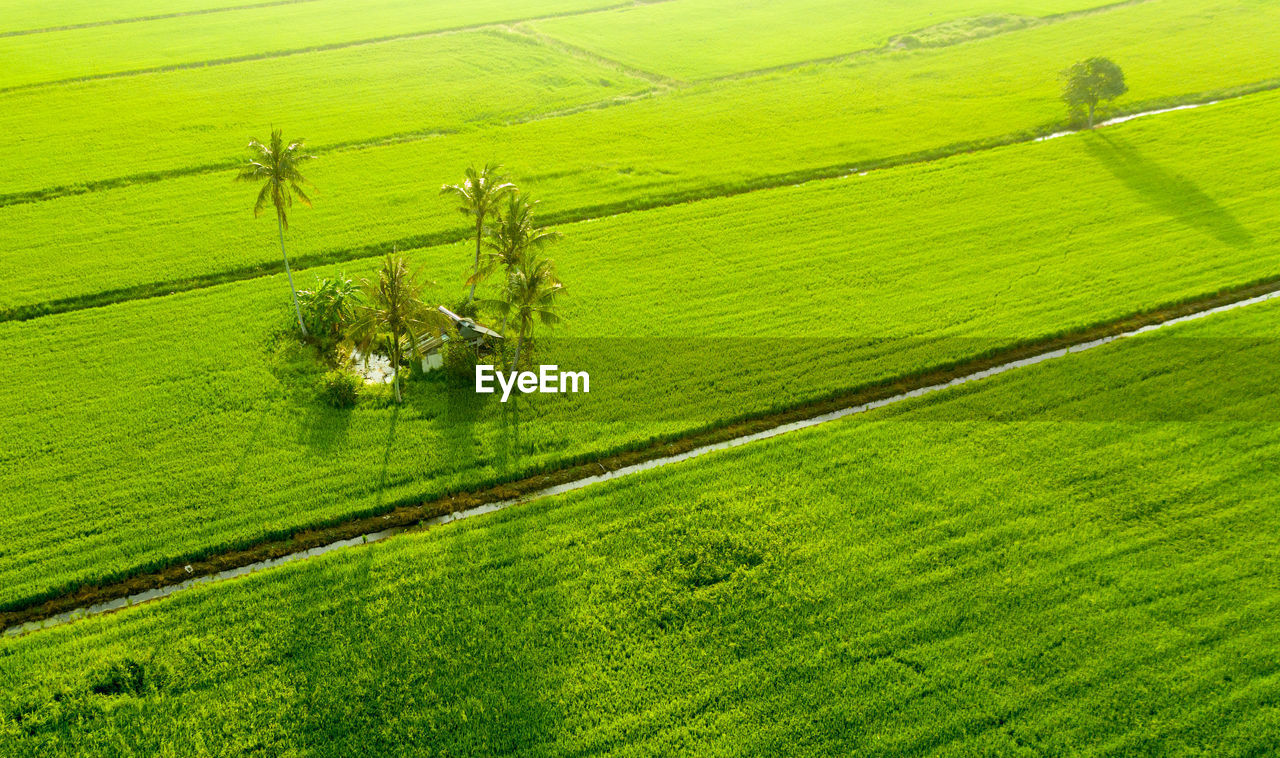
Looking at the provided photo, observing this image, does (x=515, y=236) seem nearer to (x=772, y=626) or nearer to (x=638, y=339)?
(x=638, y=339)

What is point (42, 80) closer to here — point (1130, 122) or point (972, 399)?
point (972, 399)

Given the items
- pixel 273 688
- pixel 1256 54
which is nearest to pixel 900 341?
pixel 273 688

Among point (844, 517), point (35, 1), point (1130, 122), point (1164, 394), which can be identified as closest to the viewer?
point (844, 517)

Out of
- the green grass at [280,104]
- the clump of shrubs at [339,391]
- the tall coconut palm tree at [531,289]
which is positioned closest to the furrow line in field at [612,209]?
the clump of shrubs at [339,391]

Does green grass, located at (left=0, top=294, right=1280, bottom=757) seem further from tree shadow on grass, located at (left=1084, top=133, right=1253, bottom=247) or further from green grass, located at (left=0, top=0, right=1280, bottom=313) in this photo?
green grass, located at (left=0, top=0, right=1280, bottom=313)

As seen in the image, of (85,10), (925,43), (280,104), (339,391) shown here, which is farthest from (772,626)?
(85,10)

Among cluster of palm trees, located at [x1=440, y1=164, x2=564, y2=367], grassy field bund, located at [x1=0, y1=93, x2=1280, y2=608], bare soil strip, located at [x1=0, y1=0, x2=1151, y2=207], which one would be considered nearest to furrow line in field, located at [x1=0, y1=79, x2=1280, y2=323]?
grassy field bund, located at [x1=0, y1=93, x2=1280, y2=608]
